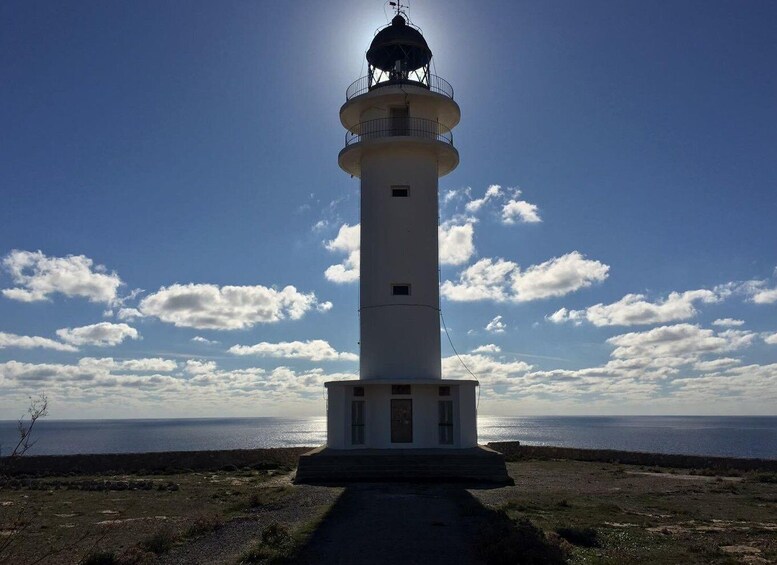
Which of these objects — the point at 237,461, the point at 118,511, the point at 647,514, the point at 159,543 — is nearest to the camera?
the point at 159,543

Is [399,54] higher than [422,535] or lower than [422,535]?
higher

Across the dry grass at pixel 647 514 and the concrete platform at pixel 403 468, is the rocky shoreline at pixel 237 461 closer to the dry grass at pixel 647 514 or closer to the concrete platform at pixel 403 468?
the dry grass at pixel 647 514

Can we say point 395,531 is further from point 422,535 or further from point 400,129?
point 400,129

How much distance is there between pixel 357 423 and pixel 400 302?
391cm

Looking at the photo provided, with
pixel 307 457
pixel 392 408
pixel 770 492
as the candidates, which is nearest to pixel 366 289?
pixel 392 408

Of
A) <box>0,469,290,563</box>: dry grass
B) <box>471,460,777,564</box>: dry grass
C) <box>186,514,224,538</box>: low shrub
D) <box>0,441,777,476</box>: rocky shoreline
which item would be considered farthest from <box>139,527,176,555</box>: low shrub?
<box>0,441,777,476</box>: rocky shoreline

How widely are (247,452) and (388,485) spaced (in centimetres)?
1208

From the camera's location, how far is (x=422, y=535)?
10102 mm

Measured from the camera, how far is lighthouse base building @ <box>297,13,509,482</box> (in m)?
18.2

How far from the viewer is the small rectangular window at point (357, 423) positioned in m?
20.2

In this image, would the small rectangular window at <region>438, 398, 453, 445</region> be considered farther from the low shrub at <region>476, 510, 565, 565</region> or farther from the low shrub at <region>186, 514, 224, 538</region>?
the low shrub at <region>476, 510, 565, 565</region>

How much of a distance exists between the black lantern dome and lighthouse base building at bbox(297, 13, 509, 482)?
35 millimetres

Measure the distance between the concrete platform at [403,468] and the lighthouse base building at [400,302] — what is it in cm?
3

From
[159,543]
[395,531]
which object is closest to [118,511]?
[159,543]
